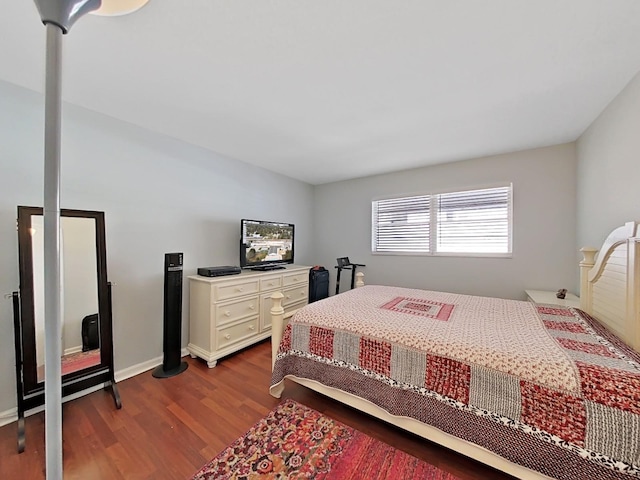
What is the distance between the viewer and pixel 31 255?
1698mm

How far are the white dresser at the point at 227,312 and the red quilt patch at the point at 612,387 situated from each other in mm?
2624

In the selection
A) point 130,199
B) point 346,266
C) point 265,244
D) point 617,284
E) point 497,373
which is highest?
point 130,199

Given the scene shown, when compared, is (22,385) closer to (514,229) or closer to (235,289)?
(235,289)

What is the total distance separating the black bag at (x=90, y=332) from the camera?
76.5 inches

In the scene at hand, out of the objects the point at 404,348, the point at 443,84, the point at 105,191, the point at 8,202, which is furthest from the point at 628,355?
the point at 8,202

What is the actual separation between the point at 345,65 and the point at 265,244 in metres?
2.32

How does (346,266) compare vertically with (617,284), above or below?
below

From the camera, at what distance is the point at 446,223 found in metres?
3.52

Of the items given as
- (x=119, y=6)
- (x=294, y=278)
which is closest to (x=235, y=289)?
(x=294, y=278)

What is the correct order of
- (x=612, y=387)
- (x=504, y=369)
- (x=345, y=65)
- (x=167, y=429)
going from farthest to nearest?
1. (x=167, y=429)
2. (x=345, y=65)
3. (x=504, y=369)
4. (x=612, y=387)

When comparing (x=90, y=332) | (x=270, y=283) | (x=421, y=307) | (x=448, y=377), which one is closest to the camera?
(x=448, y=377)

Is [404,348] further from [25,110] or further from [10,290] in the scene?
[25,110]

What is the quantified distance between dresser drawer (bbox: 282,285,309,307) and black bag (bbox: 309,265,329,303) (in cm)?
34

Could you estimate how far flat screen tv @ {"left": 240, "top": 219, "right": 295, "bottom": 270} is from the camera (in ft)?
10.3
